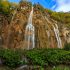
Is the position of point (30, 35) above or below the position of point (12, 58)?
above

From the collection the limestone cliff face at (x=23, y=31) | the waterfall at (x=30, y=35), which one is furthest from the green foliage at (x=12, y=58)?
the waterfall at (x=30, y=35)

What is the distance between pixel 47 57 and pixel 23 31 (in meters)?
7.49

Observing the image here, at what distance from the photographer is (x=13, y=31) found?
23.2m

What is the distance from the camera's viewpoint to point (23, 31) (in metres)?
23.1

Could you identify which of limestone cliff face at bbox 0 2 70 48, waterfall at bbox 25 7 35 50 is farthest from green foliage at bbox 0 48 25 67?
waterfall at bbox 25 7 35 50

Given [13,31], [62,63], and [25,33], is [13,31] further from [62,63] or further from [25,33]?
[62,63]

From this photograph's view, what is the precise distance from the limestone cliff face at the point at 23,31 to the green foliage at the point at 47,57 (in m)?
5.95

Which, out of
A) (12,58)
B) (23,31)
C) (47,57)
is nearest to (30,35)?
(23,31)

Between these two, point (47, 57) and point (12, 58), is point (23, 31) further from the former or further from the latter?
point (12, 58)

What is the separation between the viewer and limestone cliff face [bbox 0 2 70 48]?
22.7m

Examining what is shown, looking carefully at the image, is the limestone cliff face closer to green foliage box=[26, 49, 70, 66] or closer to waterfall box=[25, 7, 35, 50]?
waterfall box=[25, 7, 35, 50]

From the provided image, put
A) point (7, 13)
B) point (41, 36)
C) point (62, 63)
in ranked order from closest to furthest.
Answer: point (62, 63) < point (41, 36) < point (7, 13)

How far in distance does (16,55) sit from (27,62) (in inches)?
33.3

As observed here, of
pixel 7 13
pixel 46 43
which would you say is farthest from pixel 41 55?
pixel 7 13
